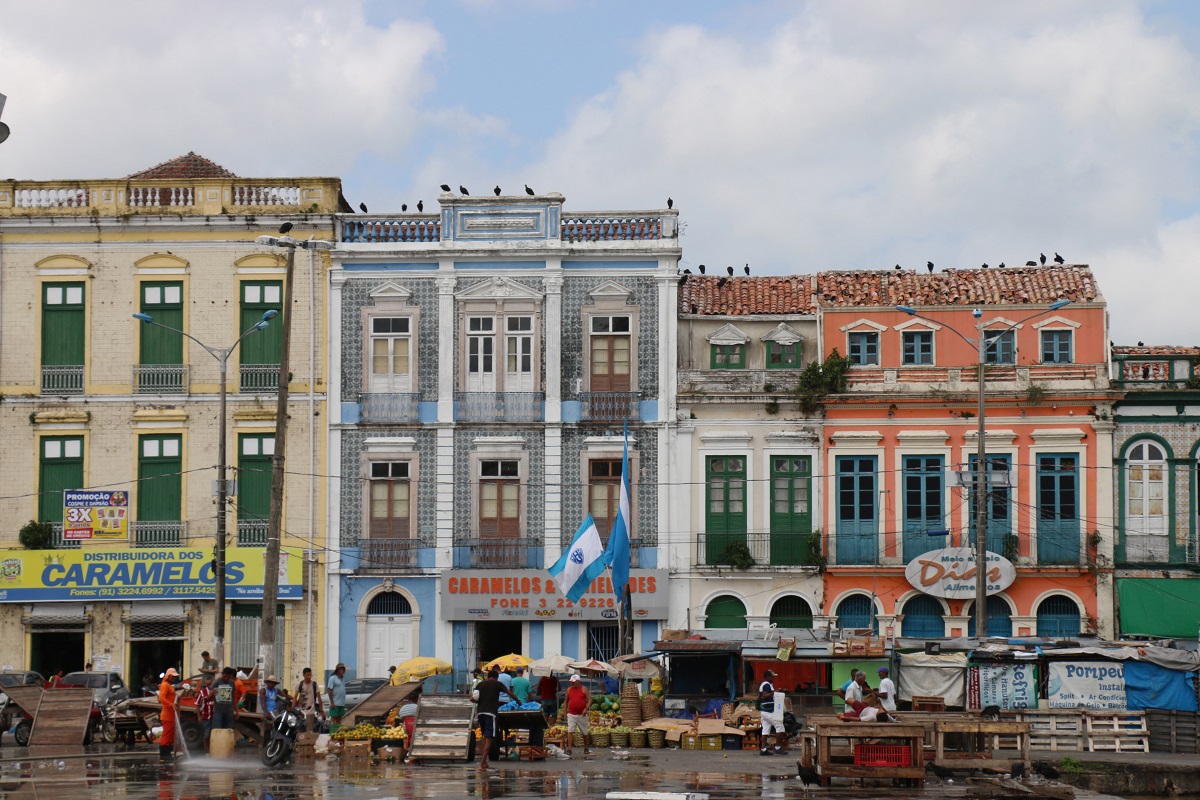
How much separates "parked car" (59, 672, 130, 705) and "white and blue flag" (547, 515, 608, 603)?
10.6m

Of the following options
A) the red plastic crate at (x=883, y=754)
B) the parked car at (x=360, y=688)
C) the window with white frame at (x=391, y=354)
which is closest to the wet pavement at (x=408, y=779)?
the red plastic crate at (x=883, y=754)

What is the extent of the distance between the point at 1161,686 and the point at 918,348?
1208cm

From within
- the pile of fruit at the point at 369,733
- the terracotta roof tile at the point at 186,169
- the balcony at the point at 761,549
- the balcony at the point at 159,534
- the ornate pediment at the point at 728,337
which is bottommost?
the pile of fruit at the point at 369,733

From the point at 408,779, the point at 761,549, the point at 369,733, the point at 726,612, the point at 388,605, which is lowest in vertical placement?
the point at 408,779

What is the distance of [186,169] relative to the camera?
45.5m

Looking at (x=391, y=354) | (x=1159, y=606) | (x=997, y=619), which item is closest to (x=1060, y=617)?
(x=997, y=619)

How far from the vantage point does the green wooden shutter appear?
4106 cm

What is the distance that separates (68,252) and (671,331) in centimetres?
1502

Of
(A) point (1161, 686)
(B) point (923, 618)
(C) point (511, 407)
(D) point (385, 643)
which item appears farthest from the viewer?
(C) point (511, 407)

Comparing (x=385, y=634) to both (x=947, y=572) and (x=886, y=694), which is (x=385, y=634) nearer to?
(x=947, y=572)

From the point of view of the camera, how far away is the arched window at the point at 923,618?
40.2m

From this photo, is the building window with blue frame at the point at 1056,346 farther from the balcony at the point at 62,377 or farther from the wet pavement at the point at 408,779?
the balcony at the point at 62,377

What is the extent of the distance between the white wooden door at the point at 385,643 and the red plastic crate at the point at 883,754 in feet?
61.2

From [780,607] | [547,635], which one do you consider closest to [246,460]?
[547,635]
